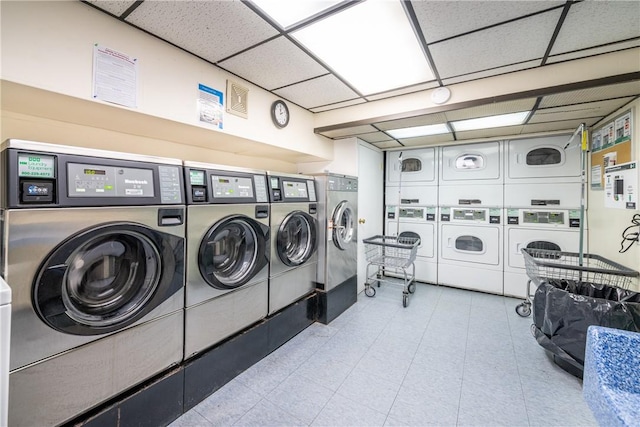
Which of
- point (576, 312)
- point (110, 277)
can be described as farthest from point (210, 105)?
point (576, 312)

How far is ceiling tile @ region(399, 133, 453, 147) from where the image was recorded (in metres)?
3.64

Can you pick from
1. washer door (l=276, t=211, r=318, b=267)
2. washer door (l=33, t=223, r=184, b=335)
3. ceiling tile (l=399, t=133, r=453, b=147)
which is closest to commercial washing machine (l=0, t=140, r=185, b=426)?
washer door (l=33, t=223, r=184, b=335)

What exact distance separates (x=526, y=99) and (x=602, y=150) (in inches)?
54.6

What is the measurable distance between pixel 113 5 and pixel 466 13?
2021mm

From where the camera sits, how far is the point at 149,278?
148 cm

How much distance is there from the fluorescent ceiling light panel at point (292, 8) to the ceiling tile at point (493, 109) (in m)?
1.67

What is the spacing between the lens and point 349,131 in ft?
10.8

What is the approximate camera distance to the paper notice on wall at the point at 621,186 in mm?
2172

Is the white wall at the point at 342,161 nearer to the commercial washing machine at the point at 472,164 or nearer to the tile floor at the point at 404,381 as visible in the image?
the commercial washing machine at the point at 472,164

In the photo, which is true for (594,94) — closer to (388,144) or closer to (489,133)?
(489,133)


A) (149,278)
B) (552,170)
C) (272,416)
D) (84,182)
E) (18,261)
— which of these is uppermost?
(552,170)

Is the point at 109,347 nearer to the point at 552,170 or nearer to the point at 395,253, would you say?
the point at 395,253

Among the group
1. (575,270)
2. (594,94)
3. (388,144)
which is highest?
(388,144)

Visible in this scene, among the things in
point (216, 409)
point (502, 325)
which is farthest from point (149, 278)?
point (502, 325)
